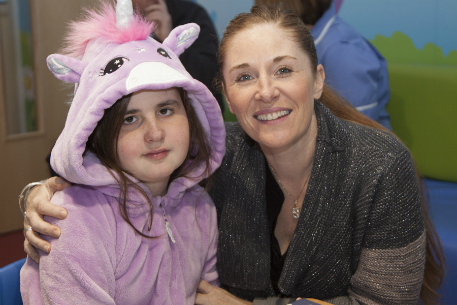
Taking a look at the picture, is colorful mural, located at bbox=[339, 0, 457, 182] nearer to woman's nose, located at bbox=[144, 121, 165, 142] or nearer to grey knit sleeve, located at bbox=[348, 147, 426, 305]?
grey knit sleeve, located at bbox=[348, 147, 426, 305]

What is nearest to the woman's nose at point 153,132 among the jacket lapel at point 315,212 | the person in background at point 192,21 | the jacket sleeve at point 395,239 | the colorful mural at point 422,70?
the jacket lapel at point 315,212

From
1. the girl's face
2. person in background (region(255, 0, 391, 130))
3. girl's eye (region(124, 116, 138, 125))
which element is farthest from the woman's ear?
person in background (region(255, 0, 391, 130))

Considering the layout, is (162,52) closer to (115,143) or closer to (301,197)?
(115,143)

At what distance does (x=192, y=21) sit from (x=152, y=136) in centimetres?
156

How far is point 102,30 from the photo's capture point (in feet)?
3.74

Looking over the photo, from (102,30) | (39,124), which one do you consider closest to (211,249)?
(102,30)

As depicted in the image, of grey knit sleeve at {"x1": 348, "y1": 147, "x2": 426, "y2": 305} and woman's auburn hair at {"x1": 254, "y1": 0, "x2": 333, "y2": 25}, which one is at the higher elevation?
woman's auburn hair at {"x1": 254, "y1": 0, "x2": 333, "y2": 25}

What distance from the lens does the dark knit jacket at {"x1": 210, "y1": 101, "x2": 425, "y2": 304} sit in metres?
1.20

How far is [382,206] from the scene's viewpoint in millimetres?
1196

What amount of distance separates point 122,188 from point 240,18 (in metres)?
0.60

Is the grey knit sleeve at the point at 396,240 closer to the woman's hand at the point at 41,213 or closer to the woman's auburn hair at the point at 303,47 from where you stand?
the woman's auburn hair at the point at 303,47

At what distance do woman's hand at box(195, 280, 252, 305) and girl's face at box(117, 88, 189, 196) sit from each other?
1.32 ft

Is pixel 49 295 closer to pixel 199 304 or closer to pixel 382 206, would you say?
pixel 199 304

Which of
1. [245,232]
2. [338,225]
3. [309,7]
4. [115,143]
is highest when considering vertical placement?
[309,7]
